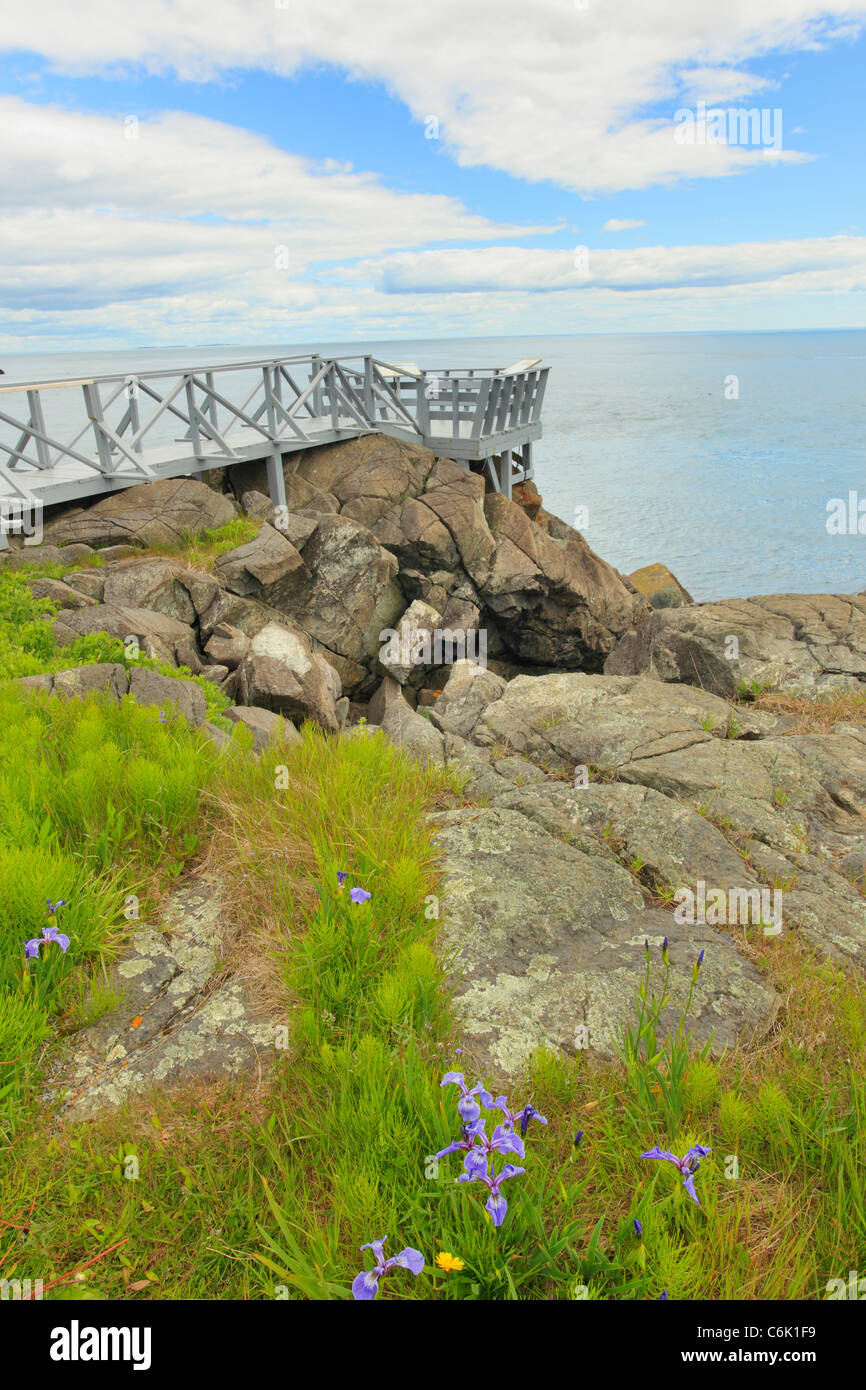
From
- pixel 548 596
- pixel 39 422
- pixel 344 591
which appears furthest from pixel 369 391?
pixel 39 422

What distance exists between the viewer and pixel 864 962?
361 cm

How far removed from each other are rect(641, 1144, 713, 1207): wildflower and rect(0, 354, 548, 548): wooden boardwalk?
12.7 metres

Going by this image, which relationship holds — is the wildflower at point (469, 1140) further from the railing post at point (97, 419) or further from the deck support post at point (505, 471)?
the deck support post at point (505, 471)

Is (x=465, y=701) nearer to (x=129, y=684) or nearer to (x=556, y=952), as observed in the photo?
(x=129, y=684)

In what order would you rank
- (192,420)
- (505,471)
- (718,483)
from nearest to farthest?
(192,420) < (505,471) < (718,483)

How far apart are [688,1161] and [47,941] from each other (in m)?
2.08

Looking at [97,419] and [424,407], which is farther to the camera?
[424,407]

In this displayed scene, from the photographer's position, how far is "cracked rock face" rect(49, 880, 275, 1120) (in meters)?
2.56

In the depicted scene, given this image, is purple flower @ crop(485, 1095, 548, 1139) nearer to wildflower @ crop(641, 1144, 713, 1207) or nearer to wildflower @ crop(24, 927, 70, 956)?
wildflower @ crop(641, 1144, 713, 1207)

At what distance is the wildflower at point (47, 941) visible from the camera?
2.58m

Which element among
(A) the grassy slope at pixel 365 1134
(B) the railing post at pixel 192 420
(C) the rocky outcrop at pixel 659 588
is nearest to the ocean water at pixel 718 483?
(C) the rocky outcrop at pixel 659 588

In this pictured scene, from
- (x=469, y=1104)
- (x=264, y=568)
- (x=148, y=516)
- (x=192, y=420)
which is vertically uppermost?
(x=192, y=420)

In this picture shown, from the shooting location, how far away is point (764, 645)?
11.0 m
